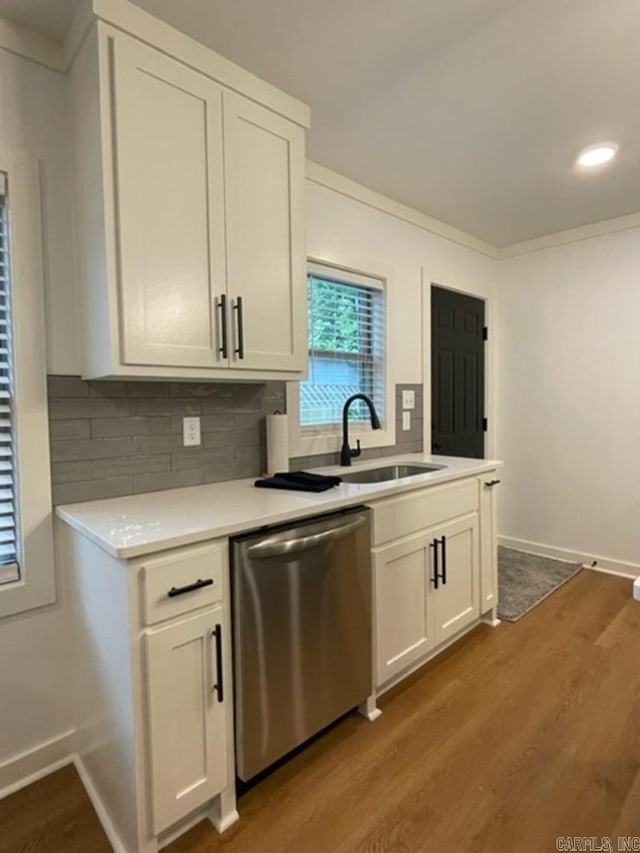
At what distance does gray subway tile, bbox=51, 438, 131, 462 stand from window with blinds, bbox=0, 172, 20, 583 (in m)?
0.14

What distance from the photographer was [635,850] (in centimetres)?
136

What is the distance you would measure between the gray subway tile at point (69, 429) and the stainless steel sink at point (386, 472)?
1253 mm

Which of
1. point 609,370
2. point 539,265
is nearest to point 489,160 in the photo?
point 539,265

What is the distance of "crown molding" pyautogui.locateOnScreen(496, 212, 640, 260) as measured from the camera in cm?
327

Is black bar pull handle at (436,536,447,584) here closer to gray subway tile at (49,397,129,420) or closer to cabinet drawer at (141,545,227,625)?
cabinet drawer at (141,545,227,625)

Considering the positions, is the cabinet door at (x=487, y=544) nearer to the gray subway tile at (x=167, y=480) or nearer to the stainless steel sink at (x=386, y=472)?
the stainless steel sink at (x=386, y=472)

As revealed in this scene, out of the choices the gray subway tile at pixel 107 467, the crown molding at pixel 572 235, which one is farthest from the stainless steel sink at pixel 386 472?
the crown molding at pixel 572 235

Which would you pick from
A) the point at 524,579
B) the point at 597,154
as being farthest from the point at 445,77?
the point at 524,579

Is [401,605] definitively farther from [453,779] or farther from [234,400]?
[234,400]

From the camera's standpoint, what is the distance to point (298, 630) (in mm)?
1620

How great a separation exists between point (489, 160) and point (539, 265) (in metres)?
1.49

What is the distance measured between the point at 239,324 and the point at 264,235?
0.39m

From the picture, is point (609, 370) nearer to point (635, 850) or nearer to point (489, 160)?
point (489, 160)

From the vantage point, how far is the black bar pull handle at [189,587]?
1294mm
